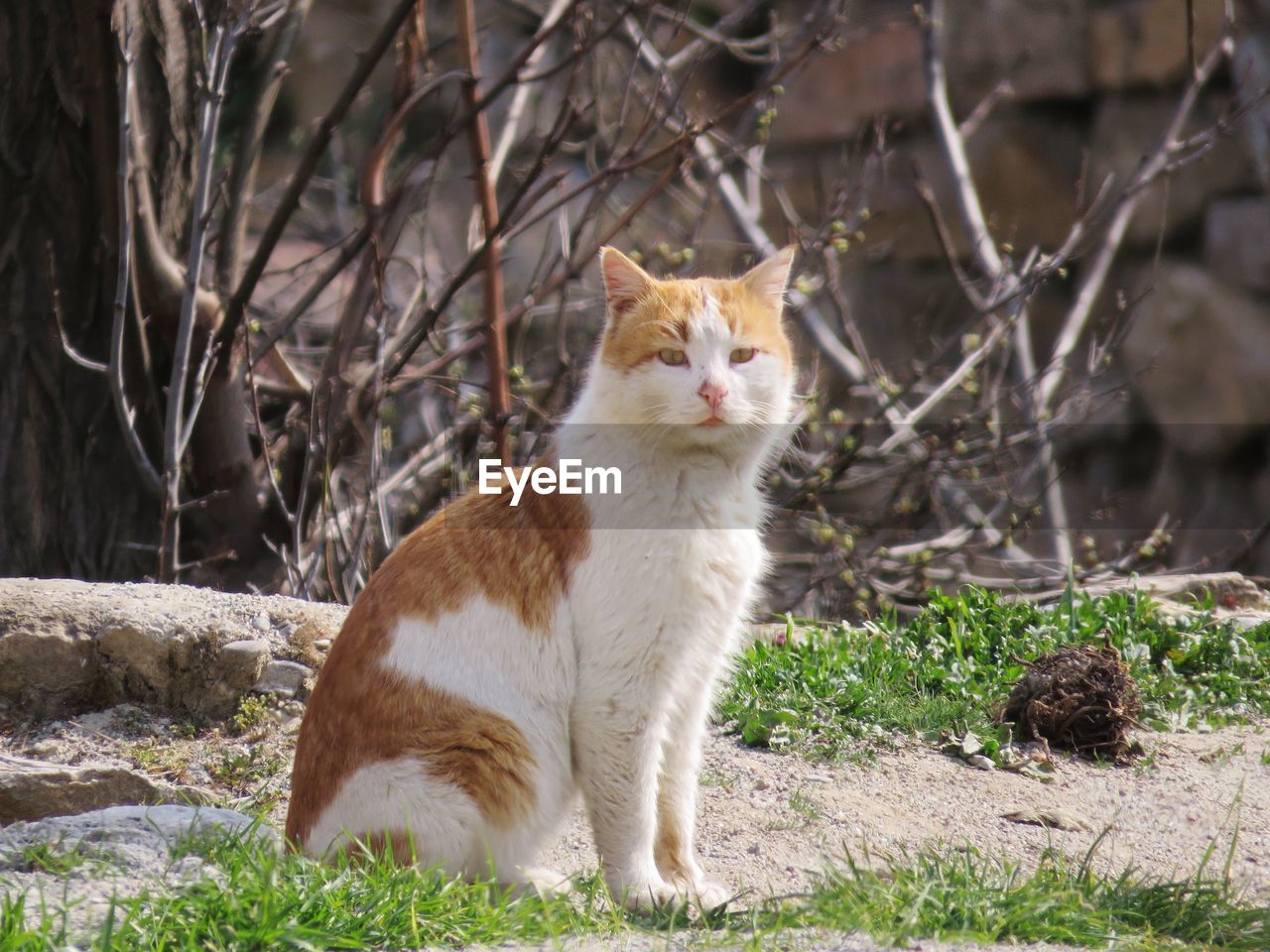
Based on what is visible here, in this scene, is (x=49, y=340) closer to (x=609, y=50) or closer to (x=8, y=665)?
(x=8, y=665)

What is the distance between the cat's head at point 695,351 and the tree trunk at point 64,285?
2774mm

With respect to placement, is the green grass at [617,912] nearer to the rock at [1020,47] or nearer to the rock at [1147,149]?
the rock at [1147,149]

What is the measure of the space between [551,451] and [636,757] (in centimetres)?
86

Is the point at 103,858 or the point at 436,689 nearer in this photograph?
the point at 103,858

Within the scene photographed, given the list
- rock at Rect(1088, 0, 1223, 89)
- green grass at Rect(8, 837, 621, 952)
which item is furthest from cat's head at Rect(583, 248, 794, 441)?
rock at Rect(1088, 0, 1223, 89)

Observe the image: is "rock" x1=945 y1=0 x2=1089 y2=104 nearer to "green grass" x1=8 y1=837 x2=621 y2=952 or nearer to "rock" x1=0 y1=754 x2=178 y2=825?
"rock" x1=0 y1=754 x2=178 y2=825

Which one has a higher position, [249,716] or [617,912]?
[249,716]

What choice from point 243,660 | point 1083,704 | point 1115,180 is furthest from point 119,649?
point 1115,180

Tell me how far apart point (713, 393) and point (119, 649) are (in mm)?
2182

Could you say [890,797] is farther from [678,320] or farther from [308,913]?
[308,913]

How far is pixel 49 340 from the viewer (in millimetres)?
5496

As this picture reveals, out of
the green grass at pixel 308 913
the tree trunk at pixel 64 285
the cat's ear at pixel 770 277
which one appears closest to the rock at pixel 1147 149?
the tree trunk at pixel 64 285

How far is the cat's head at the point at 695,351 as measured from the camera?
3273 mm

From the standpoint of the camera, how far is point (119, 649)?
13.5ft
